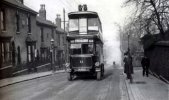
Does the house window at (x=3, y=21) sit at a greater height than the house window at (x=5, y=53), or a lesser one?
greater

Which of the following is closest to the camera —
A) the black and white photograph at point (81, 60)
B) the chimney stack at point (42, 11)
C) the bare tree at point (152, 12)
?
the black and white photograph at point (81, 60)

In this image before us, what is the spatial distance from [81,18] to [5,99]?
12.0 meters

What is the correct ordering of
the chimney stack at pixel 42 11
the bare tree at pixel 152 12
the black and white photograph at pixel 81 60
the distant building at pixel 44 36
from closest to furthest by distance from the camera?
the black and white photograph at pixel 81 60 → the bare tree at pixel 152 12 → the distant building at pixel 44 36 → the chimney stack at pixel 42 11

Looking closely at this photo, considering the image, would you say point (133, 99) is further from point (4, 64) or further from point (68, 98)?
point (4, 64)

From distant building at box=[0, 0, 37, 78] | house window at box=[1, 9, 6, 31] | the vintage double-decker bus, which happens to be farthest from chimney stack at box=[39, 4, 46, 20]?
the vintage double-decker bus

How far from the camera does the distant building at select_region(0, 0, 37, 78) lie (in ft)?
102

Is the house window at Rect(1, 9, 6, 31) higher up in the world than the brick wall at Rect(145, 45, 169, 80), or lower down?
higher up

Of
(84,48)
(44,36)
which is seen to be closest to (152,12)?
(84,48)

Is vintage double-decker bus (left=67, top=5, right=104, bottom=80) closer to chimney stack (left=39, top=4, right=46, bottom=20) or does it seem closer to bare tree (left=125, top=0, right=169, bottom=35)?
bare tree (left=125, top=0, right=169, bottom=35)

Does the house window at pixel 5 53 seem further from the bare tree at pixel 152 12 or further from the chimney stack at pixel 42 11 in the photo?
the chimney stack at pixel 42 11

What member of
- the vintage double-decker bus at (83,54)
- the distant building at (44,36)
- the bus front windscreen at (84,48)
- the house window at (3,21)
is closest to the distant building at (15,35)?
the house window at (3,21)

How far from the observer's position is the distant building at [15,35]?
102 feet

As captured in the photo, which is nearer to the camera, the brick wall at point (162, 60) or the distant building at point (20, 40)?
the brick wall at point (162, 60)

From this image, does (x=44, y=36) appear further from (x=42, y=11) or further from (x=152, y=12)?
(x=152, y=12)
